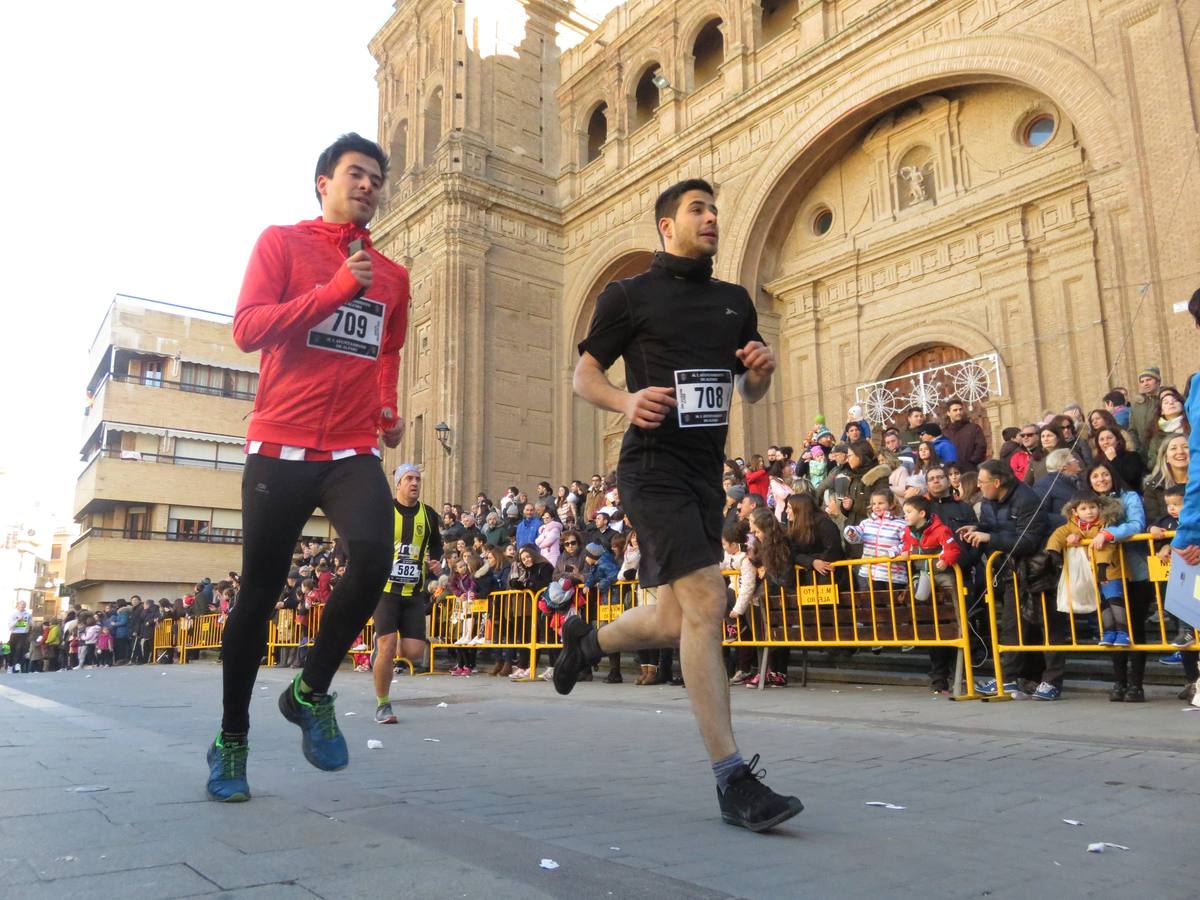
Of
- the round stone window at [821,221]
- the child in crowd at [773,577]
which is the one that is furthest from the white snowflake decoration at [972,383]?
the child in crowd at [773,577]

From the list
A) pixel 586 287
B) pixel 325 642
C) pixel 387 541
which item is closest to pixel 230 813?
pixel 325 642

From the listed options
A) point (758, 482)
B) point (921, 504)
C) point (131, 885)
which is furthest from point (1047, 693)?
point (131, 885)

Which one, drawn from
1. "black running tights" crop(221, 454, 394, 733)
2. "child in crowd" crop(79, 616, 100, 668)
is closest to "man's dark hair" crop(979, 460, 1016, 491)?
"black running tights" crop(221, 454, 394, 733)

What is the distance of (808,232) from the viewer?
69.8 ft

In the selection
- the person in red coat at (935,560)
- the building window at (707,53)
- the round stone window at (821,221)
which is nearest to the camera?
the person in red coat at (935,560)

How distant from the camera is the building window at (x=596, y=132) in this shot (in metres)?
28.3

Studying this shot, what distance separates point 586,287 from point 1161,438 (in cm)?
1845

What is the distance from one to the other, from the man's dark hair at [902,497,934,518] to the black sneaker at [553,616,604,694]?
522cm

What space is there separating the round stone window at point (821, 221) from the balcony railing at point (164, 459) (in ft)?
95.8

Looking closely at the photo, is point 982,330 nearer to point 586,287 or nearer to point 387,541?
point 586,287

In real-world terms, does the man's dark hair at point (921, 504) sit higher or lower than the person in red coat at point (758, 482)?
lower

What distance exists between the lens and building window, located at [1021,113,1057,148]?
17.0 metres

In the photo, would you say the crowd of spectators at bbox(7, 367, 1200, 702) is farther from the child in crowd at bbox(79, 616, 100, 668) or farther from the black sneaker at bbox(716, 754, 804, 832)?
the child in crowd at bbox(79, 616, 100, 668)

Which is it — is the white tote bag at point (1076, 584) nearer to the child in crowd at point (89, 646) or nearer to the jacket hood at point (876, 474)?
the jacket hood at point (876, 474)
